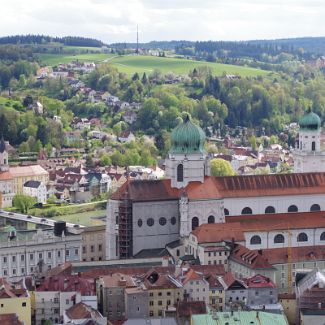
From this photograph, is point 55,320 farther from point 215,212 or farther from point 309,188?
point 309,188

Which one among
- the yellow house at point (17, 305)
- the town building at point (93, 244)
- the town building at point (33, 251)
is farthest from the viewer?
the town building at point (93, 244)

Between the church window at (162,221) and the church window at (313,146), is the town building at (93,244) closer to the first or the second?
the church window at (162,221)

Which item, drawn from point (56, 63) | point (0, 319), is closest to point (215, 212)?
point (0, 319)

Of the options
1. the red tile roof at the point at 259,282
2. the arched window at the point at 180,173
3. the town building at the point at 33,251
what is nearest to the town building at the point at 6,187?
the town building at the point at 33,251

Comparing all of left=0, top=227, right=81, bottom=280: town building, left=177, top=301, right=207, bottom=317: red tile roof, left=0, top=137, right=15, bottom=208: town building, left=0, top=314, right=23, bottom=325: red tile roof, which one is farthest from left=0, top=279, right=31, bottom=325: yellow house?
left=0, top=137, right=15, bottom=208: town building

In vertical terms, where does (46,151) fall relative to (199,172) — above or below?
below

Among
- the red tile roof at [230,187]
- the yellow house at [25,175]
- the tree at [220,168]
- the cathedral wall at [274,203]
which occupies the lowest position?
the yellow house at [25,175]
